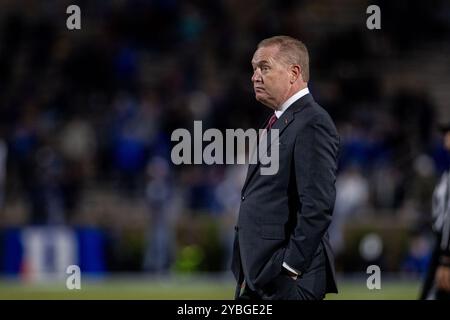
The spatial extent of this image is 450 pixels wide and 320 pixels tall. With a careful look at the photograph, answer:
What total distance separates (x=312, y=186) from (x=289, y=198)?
0.65ft

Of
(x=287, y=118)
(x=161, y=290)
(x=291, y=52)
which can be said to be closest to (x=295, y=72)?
(x=291, y=52)

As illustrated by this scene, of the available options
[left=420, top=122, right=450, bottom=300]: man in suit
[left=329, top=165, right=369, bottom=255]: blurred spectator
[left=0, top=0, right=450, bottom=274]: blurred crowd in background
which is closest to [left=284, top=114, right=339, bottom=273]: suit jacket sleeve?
[left=420, top=122, right=450, bottom=300]: man in suit

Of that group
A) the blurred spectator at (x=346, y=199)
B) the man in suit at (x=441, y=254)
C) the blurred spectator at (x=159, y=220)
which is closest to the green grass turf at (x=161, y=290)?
the blurred spectator at (x=159, y=220)

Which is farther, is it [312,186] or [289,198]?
[289,198]

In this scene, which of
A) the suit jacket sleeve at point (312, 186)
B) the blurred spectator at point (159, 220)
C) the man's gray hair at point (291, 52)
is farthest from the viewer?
the blurred spectator at point (159, 220)

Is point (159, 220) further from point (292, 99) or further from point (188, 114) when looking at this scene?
point (292, 99)

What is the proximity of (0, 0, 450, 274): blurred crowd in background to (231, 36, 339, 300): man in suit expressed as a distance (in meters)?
12.3

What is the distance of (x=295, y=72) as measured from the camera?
575 centimetres

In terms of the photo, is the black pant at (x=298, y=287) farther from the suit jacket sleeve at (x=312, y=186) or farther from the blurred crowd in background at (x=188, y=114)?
the blurred crowd in background at (x=188, y=114)

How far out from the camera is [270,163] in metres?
5.75

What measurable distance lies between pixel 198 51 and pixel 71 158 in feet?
12.7

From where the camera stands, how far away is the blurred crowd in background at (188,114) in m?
19.1

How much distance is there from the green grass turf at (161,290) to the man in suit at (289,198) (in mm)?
7634
